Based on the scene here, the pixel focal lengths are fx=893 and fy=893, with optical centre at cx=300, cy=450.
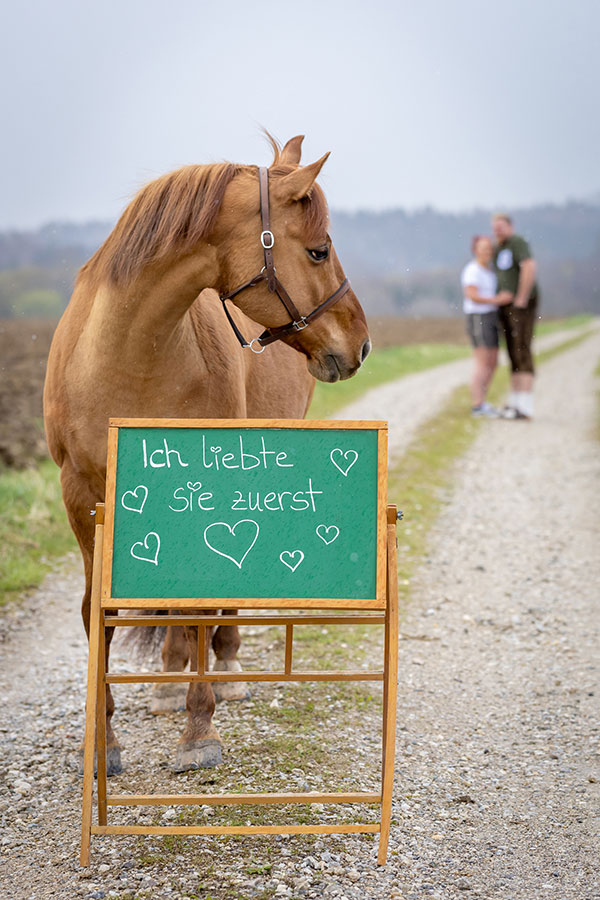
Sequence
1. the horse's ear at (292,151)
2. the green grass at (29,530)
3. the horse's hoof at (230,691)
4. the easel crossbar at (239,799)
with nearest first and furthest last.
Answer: the easel crossbar at (239,799)
the horse's ear at (292,151)
the horse's hoof at (230,691)
the green grass at (29,530)

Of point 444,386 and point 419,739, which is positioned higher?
point 444,386

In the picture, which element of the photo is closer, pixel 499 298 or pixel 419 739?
pixel 419 739

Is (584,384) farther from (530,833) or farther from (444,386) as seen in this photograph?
(530,833)

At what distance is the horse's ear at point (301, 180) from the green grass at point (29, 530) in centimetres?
385

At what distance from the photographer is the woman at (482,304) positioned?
12680mm

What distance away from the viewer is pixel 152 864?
306cm

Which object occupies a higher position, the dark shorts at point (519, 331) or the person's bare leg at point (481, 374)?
the dark shorts at point (519, 331)

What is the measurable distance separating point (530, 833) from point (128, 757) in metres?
1.75

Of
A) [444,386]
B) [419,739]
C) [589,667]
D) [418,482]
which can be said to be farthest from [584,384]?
[419,739]

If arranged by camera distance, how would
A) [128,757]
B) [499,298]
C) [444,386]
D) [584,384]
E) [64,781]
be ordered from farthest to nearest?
1. [584,384]
2. [444,386]
3. [499,298]
4. [128,757]
5. [64,781]

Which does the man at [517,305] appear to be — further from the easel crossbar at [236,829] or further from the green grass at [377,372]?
the easel crossbar at [236,829]

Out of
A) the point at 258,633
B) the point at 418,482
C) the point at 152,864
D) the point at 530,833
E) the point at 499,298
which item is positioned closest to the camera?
the point at 152,864

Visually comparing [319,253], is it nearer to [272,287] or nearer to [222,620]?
[272,287]

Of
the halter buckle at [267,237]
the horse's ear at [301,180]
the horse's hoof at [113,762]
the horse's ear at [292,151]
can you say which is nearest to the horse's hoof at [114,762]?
the horse's hoof at [113,762]
